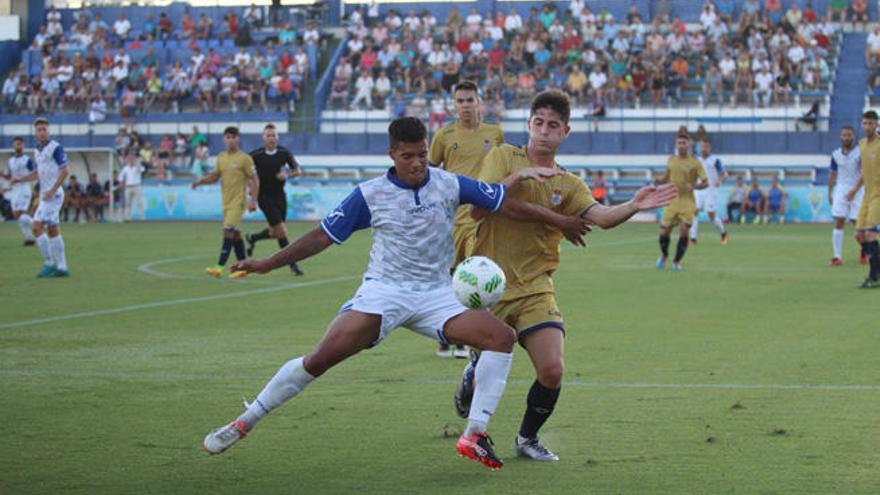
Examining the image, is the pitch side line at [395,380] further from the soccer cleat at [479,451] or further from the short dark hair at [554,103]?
the soccer cleat at [479,451]

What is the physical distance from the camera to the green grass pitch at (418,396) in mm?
6934

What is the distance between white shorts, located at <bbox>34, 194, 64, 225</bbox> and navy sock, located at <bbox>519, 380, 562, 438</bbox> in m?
14.9

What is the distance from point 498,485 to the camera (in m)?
6.77

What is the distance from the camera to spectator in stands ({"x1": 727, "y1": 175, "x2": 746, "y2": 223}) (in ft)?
131

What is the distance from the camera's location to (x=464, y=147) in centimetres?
1245

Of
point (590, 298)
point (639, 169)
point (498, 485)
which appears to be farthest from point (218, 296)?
point (639, 169)

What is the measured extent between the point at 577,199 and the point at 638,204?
1.95 ft

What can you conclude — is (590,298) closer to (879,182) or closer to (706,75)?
(879,182)

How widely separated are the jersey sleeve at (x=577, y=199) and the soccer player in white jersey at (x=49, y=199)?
14.4 meters

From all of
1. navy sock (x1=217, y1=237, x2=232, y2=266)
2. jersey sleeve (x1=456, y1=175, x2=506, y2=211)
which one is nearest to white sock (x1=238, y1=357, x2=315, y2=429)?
jersey sleeve (x1=456, y1=175, x2=506, y2=211)

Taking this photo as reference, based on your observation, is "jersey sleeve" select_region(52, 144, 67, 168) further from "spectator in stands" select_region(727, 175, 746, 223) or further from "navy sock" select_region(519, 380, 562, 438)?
"spectator in stands" select_region(727, 175, 746, 223)

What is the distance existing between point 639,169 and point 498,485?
120 ft

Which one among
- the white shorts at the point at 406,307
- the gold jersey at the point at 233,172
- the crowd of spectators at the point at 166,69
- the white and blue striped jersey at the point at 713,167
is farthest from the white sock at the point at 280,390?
the crowd of spectators at the point at 166,69

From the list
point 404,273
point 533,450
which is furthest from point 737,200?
point 404,273
